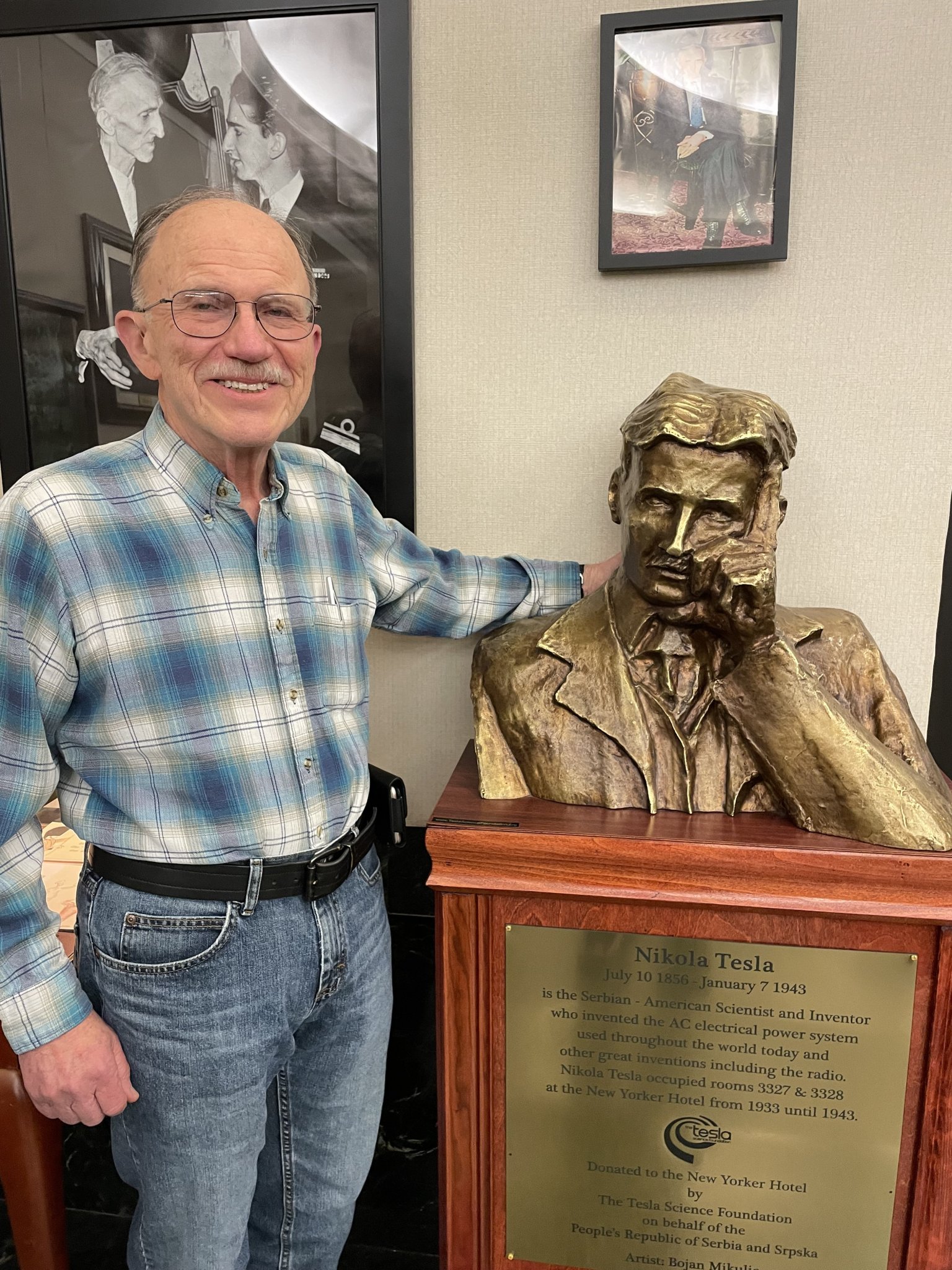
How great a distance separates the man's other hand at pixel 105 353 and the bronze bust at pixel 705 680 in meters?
1.01

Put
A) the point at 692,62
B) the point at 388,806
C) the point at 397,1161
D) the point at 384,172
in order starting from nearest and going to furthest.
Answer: the point at 388,806 → the point at 692,62 → the point at 384,172 → the point at 397,1161

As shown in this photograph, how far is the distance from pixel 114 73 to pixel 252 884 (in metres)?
1.61

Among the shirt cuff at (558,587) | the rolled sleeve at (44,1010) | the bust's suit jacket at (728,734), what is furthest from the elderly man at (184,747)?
→ the shirt cuff at (558,587)

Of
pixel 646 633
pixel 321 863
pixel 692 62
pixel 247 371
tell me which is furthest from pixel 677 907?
pixel 692 62

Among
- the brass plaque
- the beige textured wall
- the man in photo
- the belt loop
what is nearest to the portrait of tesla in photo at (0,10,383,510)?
the man in photo

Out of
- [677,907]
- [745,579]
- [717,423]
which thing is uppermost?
[717,423]

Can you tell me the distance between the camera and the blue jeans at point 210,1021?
3.70 ft

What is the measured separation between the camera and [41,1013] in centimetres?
109

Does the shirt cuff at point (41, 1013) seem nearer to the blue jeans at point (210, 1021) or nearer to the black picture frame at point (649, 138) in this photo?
the blue jeans at point (210, 1021)

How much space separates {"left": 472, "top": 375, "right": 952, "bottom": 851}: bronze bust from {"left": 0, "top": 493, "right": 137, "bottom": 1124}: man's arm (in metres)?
0.65

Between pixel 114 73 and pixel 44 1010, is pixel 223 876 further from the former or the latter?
pixel 114 73

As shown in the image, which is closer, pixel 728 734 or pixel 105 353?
pixel 728 734

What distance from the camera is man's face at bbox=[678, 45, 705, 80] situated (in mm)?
1540

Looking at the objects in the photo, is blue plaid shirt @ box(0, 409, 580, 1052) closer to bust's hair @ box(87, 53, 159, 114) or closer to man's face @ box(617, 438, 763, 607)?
man's face @ box(617, 438, 763, 607)
